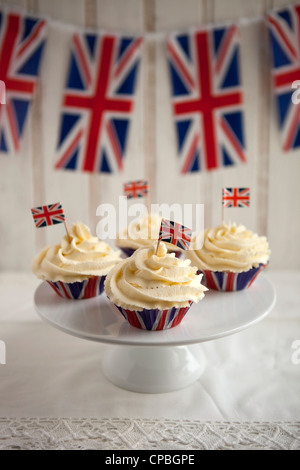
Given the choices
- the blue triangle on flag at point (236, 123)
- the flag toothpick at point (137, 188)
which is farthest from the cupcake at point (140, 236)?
the blue triangle on flag at point (236, 123)

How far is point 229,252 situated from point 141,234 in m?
0.36

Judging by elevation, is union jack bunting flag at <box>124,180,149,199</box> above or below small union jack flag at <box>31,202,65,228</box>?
above

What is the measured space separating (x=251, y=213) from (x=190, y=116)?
654 millimetres

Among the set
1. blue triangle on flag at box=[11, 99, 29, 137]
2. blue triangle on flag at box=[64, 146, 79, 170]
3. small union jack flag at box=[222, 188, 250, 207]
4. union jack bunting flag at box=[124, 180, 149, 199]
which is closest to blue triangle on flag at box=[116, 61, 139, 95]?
blue triangle on flag at box=[64, 146, 79, 170]

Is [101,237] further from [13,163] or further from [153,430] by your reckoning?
[153,430]

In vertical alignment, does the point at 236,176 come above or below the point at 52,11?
below

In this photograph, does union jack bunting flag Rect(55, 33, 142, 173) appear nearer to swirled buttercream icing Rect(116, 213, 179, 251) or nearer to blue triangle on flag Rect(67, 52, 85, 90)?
Answer: blue triangle on flag Rect(67, 52, 85, 90)

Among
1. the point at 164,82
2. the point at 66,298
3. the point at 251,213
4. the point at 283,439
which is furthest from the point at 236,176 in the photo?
the point at 283,439

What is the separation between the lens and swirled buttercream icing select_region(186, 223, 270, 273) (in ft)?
4.65

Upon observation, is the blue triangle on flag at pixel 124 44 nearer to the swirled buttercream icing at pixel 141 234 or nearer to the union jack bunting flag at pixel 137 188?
the union jack bunting flag at pixel 137 188

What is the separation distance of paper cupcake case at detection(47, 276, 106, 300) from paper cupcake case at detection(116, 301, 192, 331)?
0.69 feet

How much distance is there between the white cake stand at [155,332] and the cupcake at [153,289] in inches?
1.8

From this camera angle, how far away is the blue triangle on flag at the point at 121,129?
2518 millimetres

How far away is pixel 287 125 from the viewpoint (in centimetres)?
245
